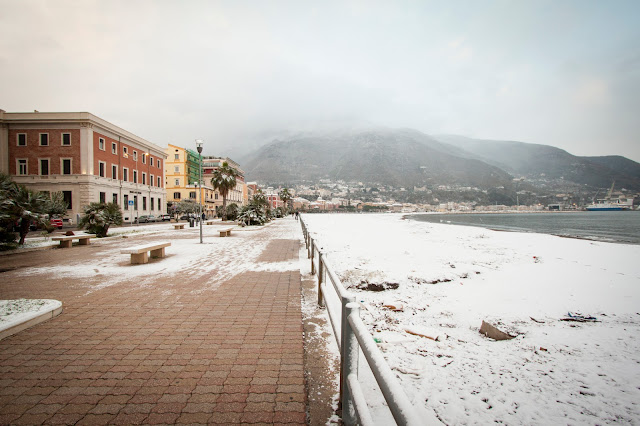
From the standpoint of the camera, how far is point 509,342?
170 inches

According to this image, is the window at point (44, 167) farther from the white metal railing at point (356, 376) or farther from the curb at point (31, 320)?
the white metal railing at point (356, 376)

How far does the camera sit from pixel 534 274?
951cm

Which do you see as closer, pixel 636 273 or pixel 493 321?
pixel 493 321

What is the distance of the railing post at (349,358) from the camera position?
74.1 inches

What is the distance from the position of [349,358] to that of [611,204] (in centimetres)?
21670

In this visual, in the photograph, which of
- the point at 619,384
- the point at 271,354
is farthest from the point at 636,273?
the point at 271,354

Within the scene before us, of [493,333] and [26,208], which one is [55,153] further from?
[493,333]

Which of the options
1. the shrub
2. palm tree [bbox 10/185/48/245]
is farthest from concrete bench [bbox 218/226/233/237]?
palm tree [bbox 10/185/48/245]

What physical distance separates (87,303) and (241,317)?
2.96m

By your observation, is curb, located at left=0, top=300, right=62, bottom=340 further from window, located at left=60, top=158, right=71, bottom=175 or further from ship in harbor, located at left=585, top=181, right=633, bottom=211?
ship in harbor, located at left=585, top=181, right=633, bottom=211

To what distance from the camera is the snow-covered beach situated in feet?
9.39

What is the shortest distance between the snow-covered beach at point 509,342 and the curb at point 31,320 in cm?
429

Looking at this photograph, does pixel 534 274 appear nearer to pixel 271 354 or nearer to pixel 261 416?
pixel 271 354

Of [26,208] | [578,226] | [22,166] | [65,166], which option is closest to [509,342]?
[26,208]
